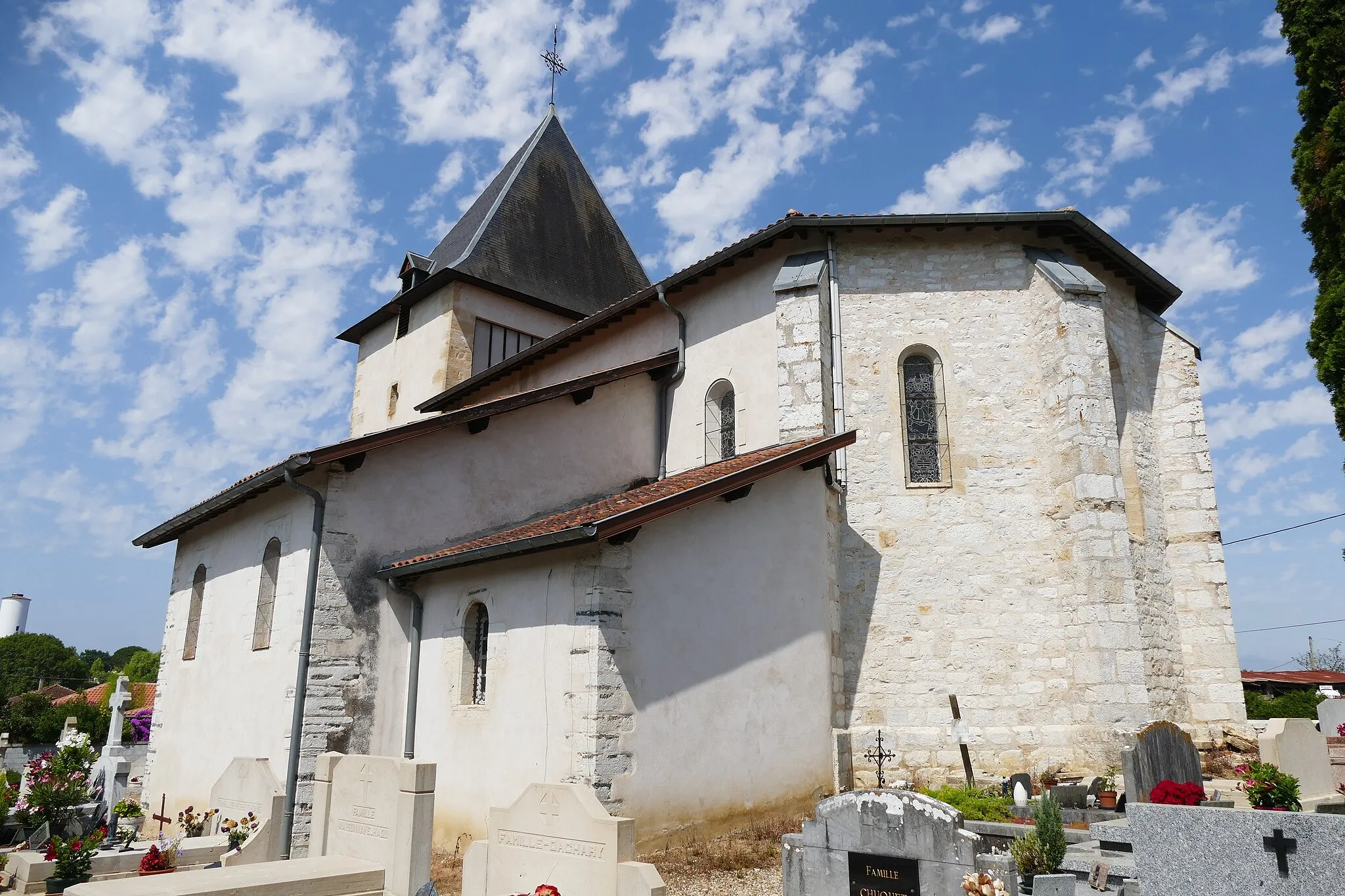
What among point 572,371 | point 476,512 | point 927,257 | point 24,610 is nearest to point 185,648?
point 476,512

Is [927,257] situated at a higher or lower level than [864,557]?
higher

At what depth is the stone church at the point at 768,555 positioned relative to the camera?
376 inches

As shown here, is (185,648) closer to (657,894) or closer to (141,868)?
(141,868)

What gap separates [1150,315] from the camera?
13.6 meters

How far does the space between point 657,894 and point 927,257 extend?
937 centimetres

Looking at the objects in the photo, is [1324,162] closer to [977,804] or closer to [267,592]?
[977,804]

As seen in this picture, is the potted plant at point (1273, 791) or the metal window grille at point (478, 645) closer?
the potted plant at point (1273, 791)

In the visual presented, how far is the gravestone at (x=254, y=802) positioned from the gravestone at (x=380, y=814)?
1343 millimetres

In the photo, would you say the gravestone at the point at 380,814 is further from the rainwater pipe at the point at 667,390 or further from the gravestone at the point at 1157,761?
the rainwater pipe at the point at 667,390

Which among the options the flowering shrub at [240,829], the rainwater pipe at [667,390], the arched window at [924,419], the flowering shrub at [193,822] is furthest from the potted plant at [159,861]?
the arched window at [924,419]

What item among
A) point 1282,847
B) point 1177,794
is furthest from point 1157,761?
point 1282,847

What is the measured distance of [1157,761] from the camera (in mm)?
8492

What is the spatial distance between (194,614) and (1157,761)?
13.1 meters

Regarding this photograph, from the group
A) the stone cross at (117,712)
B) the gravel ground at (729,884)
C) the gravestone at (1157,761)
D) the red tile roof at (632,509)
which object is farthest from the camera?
the stone cross at (117,712)
